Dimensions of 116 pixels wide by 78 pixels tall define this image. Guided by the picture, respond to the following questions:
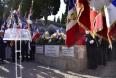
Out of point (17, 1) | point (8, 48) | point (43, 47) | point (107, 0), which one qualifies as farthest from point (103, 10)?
point (17, 1)

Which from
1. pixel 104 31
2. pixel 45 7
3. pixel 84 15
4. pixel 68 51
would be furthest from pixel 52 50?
pixel 104 31

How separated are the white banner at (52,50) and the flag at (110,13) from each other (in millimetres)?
14380

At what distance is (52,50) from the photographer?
19.8 meters

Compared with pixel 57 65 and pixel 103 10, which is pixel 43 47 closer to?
pixel 57 65

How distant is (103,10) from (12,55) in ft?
54.1

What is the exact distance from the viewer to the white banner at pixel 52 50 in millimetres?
19312

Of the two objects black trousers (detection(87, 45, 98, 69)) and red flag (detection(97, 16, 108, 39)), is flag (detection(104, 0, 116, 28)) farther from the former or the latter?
black trousers (detection(87, 45, 98, 69))

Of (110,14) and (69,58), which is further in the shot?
(69,58)

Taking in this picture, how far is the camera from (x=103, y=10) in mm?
4984

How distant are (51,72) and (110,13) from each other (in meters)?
12.7

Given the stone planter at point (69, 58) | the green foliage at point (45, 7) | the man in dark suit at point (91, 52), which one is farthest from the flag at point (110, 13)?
the green foliage at point (45, 7)

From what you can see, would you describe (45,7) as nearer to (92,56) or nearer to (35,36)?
(35,36)

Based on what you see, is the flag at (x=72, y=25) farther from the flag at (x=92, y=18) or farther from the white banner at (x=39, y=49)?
the white banner at (x=39, y=49)

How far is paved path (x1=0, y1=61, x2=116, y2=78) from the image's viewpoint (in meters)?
16.5
